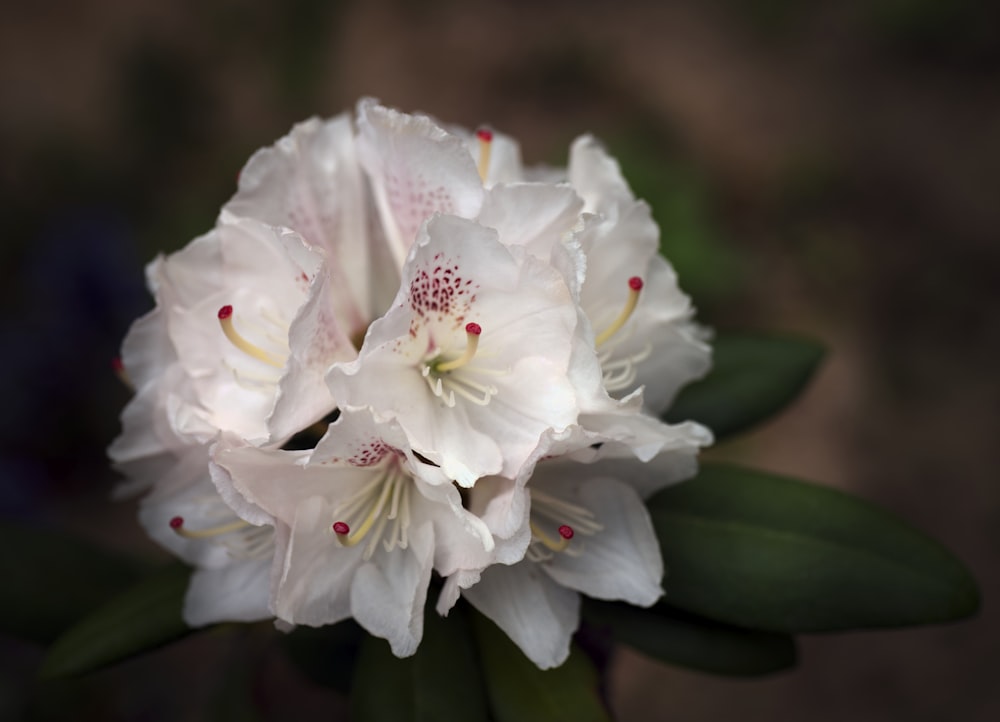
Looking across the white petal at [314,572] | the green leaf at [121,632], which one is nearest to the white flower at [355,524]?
the white petal at [314,572]

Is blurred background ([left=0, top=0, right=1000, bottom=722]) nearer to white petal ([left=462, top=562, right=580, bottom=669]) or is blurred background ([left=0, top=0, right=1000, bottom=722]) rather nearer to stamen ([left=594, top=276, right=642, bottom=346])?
white petal ([left=462, top=562, right=580, bottom=669])

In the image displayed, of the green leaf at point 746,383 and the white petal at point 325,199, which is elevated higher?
the white petal at point 325,199

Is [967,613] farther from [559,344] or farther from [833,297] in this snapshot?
[833,297]

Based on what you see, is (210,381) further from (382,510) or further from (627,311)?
(627,311)

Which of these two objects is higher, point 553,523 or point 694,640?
point 553,523

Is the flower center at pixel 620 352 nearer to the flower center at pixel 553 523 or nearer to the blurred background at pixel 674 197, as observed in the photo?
the flower center at pixel 553 523

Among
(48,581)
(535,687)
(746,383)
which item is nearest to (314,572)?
(535,687)
